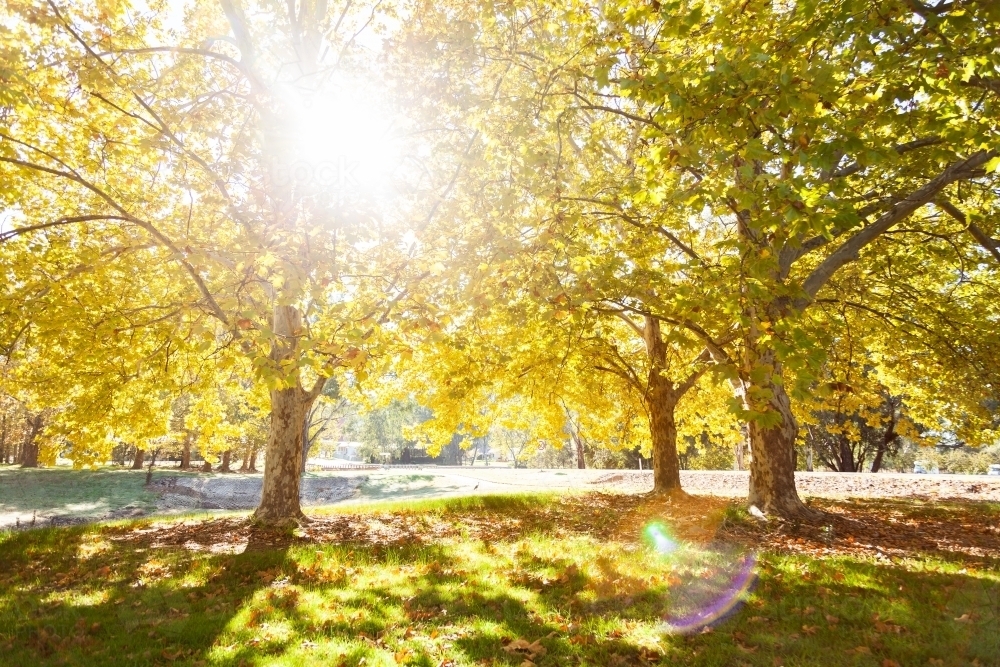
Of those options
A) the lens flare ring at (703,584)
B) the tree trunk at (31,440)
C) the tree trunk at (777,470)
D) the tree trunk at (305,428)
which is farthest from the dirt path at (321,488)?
the lens flare ring at (703,584)

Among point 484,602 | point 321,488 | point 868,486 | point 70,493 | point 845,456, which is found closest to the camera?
point 484,602

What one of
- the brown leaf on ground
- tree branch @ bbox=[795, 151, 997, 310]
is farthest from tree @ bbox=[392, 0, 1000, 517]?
the brown leaf on ground

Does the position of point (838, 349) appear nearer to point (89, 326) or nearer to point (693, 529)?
point (693, 529)

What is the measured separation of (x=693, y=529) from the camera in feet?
30.2

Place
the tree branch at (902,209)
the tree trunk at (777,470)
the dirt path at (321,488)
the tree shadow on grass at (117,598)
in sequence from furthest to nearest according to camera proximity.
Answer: the dirt path at (321,488)
the tree trunk at (777,470)
the tree branch at (902,209)
the tree shadow on grass at (117,598)

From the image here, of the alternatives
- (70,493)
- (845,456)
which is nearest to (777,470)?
(70,493)

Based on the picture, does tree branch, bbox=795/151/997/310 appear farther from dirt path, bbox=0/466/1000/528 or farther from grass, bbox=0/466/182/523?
grass, bbox=0/466/182/523

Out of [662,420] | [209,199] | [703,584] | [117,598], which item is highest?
[209,199]

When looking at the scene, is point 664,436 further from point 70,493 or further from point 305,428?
point 70,493

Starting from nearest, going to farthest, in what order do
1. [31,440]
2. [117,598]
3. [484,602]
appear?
[484,602] < [117,598] < [31,440]

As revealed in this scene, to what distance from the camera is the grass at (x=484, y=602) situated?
14.4ft

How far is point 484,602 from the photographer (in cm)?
567

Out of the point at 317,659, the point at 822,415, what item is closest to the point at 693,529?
the point at 317,659

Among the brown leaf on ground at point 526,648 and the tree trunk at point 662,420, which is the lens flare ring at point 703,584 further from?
the tree trunk at point 662,420
